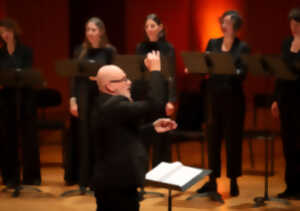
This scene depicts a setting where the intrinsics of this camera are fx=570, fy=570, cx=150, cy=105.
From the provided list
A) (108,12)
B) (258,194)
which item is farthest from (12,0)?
(258,194)

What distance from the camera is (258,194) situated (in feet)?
18.6

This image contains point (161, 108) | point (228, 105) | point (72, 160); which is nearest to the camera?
point (228, 105)

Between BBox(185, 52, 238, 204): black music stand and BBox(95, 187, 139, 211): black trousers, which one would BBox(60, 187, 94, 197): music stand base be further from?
BBox(95, 187, 139, 211): black trousers

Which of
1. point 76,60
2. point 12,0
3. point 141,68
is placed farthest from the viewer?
point 12,0

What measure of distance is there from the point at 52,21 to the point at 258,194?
16.0ft

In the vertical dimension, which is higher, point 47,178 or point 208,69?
point 208,69

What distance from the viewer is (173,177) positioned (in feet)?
12.0

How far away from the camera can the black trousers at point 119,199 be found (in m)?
3.31

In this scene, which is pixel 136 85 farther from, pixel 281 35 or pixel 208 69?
pixel 281 35

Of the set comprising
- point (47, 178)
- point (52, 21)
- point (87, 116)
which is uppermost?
point (52, 21)

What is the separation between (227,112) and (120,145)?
88.7 inches

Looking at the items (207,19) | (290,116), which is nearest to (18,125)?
(290,116)

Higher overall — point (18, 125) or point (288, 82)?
point (288, 82)

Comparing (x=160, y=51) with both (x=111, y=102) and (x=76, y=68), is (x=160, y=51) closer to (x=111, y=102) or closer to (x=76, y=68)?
(x=76, y=68)
